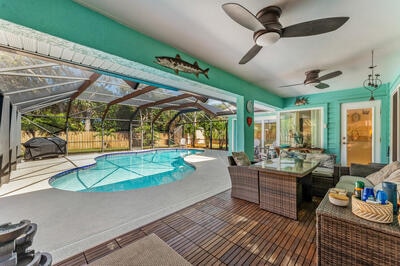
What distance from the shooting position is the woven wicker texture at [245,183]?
2.95 meters

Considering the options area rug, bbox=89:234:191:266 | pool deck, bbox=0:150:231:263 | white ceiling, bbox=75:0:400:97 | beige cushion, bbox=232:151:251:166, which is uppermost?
white ceiling, bbox=75:0:400:97

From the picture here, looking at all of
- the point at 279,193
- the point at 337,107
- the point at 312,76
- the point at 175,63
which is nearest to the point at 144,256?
the point at 279,193

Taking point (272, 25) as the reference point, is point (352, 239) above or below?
below

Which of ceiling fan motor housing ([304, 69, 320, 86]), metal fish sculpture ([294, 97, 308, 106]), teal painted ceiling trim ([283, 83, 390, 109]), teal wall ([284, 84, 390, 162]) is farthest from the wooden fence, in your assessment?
ceiling fan motor housing ([304, 69, 320, 86])

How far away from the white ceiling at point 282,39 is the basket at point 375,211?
7.02 feet

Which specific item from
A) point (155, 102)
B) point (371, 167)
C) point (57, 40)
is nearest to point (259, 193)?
point (371, 167)

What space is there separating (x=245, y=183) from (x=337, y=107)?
204 inches

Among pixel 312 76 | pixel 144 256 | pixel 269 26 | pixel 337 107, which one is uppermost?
pixel 312 76

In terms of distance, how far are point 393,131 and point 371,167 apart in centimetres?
231

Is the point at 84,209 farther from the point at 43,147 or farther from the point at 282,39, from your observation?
the point at 43,147

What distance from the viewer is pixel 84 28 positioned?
2008 mm

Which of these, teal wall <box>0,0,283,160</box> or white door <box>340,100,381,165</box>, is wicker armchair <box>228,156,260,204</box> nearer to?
teal wall <box>0,0,283,160</box>

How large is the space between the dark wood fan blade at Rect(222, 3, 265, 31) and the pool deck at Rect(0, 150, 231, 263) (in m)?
2.76

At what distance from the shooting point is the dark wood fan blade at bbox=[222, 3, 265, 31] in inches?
59.5
